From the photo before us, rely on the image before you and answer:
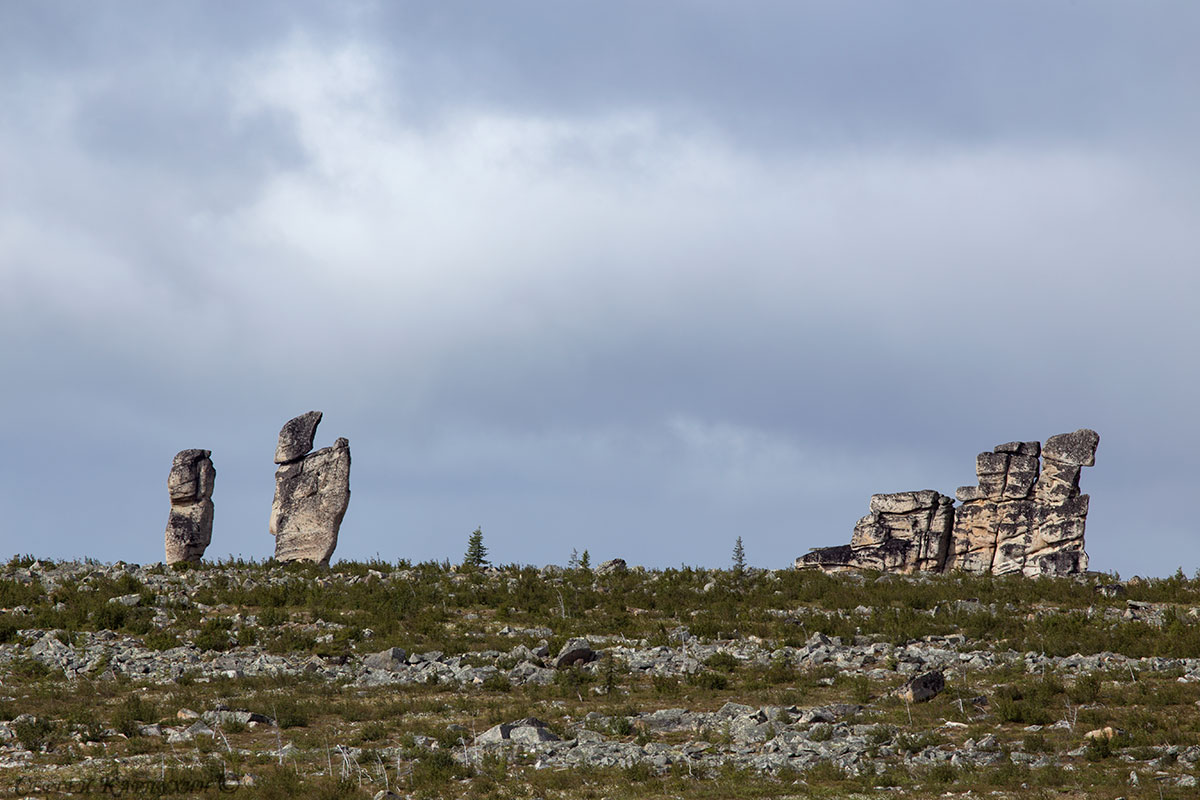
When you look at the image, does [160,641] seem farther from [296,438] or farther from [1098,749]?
[1098,749]

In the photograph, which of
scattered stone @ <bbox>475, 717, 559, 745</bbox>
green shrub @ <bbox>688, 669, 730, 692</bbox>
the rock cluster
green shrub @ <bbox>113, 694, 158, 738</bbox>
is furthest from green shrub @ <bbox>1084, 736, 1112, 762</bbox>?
the rock cluster

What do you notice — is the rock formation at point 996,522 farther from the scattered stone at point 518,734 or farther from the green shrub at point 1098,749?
the scattered stone at point 518,734

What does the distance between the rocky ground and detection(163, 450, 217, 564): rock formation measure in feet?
9.35

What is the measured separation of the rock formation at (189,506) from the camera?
39.3 m

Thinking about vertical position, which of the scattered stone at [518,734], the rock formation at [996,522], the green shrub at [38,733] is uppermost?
the rock formation at [996,522]

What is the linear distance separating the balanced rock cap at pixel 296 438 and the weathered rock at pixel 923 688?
2612 centimetres

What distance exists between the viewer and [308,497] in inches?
1563

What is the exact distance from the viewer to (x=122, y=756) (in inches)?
706

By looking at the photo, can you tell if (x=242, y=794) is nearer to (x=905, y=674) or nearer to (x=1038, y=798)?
(x=1038, y=798)

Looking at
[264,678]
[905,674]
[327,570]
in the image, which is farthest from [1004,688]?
[327,570]

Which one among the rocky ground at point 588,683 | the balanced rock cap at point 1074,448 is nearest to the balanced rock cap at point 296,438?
the rocky ground at point 588,683

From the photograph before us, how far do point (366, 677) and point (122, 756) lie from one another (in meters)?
6.88

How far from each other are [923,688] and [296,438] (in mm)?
26937

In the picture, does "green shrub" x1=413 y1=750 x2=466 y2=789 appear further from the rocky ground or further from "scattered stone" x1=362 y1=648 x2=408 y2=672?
"scattered stone" x1=362 y1=648 x2=408 y2=672
